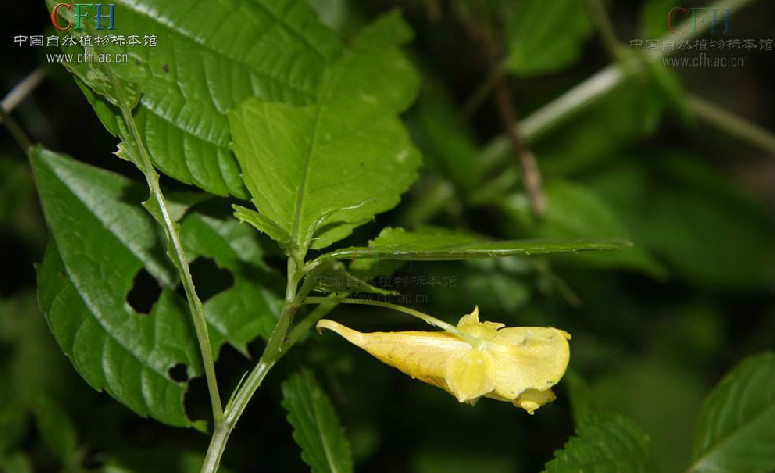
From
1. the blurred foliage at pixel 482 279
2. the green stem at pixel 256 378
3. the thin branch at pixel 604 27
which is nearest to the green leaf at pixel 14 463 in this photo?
the blurred foliage at pixel 482 279

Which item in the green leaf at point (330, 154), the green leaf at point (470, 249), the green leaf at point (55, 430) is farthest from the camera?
the green leaf at point (55, 430)

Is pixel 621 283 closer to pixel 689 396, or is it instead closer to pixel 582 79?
pixel 689 396

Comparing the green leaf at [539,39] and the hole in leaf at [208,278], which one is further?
the green leaf at [539,39]

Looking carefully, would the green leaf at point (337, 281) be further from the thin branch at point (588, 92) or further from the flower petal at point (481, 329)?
the thin branch at point (588, 92)

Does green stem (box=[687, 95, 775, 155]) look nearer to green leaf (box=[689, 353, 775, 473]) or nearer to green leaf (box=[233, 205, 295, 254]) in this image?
green leaf (box=[689, 353, 775, 473])

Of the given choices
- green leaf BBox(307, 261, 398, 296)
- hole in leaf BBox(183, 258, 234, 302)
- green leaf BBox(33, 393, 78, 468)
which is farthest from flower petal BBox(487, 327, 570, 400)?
green leaf BBox(33, 393, 78, 468)

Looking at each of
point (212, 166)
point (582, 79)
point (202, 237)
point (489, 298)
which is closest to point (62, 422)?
point (202, 237)
